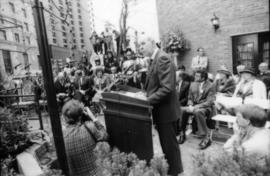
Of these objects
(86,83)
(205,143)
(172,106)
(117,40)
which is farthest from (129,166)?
(117,40)

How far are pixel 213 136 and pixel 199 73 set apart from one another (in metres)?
1.17

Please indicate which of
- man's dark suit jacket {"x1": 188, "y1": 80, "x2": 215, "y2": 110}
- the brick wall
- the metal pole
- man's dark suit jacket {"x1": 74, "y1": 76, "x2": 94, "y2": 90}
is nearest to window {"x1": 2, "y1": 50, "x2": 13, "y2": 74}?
the metal pole

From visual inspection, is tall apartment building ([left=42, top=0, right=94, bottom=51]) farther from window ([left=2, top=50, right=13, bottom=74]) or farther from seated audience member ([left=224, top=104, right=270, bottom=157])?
seated audience member ([left=224, top=104, right=270, bottom=157])

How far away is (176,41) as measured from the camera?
6.80 m

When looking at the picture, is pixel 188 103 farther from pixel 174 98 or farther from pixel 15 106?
pixel 15 106

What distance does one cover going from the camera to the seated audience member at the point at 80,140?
1655mm

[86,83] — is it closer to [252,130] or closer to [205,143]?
[205,143]

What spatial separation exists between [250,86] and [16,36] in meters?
3.59

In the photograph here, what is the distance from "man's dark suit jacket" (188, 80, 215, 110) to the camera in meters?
3.52

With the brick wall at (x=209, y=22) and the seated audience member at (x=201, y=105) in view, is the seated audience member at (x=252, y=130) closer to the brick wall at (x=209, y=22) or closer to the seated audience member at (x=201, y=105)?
the seated audience member at (x=201, y=105)

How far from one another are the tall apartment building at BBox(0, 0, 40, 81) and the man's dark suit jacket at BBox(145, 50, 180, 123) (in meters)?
1.13

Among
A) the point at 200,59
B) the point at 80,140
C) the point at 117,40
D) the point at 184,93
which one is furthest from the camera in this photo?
the point at 117,40

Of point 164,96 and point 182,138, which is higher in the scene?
point 164,96

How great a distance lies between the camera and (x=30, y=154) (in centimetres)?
207
